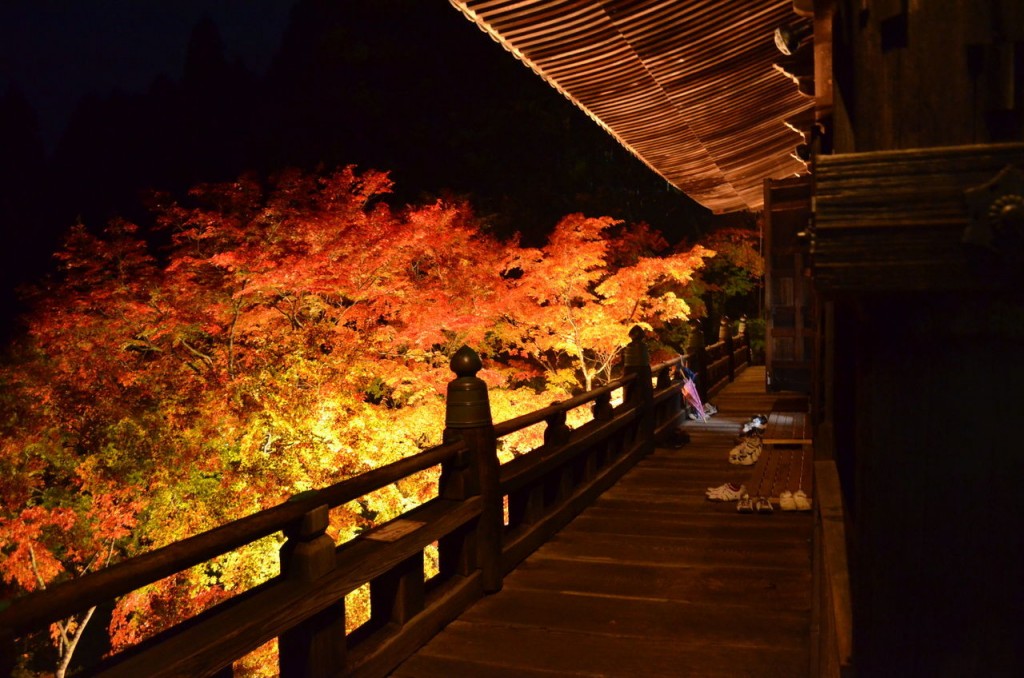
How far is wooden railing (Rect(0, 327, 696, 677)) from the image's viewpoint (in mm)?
2236

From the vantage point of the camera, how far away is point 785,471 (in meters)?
7.49

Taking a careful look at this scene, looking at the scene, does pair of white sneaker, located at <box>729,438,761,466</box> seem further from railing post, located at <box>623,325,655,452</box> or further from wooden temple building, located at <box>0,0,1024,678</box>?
wooden temple building, located at <box>0,0,1024,678</box>

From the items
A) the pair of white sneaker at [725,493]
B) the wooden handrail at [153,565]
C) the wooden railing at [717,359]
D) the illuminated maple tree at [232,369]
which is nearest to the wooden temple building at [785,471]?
the wooden handrail at [153,565]

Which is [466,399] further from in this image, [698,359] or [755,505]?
[698,359]

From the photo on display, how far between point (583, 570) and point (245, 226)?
7800 millimetres

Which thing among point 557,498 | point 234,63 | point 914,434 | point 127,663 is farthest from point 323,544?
point 234,63

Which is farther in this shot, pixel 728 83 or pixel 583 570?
pixel 583 570

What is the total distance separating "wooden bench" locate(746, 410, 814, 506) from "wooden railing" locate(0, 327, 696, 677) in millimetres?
1883

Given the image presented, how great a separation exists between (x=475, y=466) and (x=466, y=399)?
0.41 m

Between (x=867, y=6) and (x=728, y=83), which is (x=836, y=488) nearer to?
(x=867, y=6)

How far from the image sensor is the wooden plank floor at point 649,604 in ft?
12.2

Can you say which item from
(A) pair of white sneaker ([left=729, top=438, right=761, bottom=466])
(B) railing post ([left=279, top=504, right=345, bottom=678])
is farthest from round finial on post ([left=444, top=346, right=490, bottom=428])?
(A) pair of white sneaker ([left=729, top=438, right=761, bottom=466])

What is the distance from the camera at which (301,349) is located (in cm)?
1029

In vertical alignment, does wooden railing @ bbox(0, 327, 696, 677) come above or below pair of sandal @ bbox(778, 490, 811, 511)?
above
